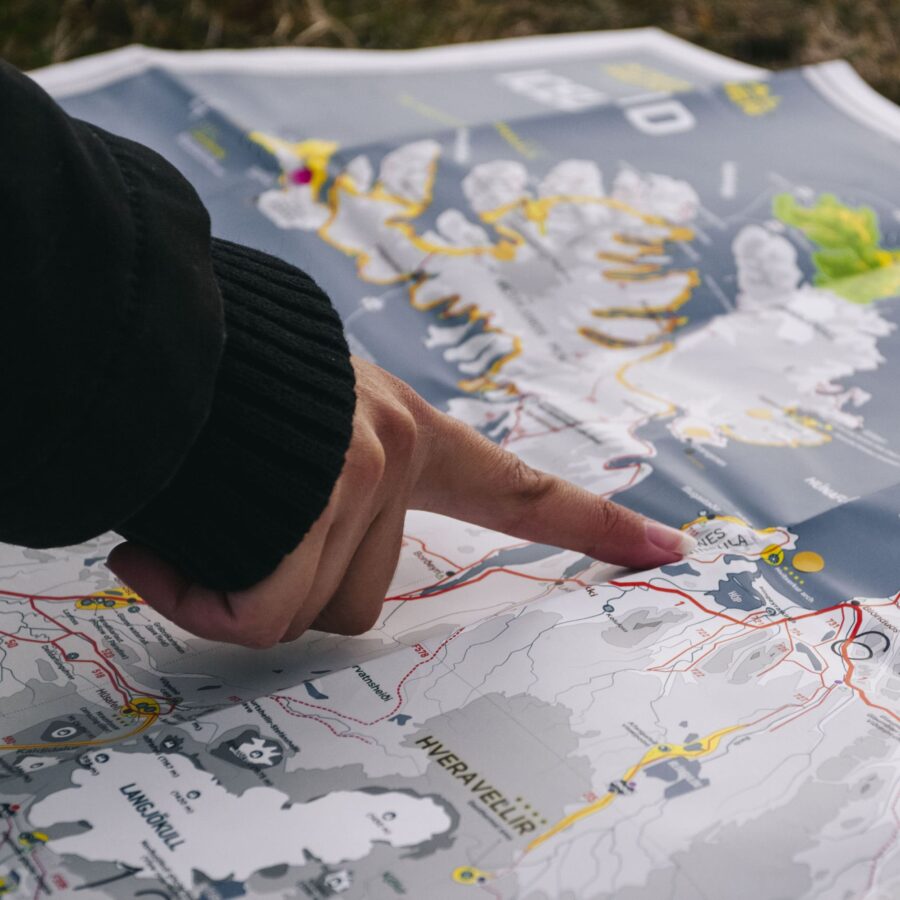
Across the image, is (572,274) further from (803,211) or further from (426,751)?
(426,751)

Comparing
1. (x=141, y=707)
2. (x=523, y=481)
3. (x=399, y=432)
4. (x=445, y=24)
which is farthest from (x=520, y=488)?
(x=445, y=24)

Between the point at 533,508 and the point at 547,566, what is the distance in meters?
0.05

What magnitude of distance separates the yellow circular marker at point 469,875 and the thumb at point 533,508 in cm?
25

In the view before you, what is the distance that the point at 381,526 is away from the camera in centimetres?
67

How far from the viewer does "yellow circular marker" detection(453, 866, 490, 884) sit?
1.73 ft

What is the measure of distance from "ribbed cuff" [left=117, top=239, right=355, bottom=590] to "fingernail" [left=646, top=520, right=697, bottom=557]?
0.24 meters

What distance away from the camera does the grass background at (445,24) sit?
168cm

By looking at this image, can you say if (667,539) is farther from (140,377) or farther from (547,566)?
(140,377)

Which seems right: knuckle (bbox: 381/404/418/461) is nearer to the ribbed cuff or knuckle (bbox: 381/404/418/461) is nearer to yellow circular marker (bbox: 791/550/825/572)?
the ribbed cuff

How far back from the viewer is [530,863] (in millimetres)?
534

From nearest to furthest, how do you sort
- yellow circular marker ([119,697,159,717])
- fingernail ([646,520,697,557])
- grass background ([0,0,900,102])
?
1. yellow circular marker ([119,697,159,717])
2. fingernail ([646,520,697,557])
3. grass background ([0,0,900,102])

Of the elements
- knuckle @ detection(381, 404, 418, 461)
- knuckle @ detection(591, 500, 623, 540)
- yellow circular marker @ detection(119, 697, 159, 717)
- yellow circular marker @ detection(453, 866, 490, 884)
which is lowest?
yellow circular marker @ detection(119, 697, 159, 717)

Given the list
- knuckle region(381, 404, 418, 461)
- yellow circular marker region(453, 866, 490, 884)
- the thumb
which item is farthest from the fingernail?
yellow circular marker region(453, 866, 490, 884)

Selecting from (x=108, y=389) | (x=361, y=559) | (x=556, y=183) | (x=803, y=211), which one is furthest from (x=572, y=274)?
(x=108, y=389)
